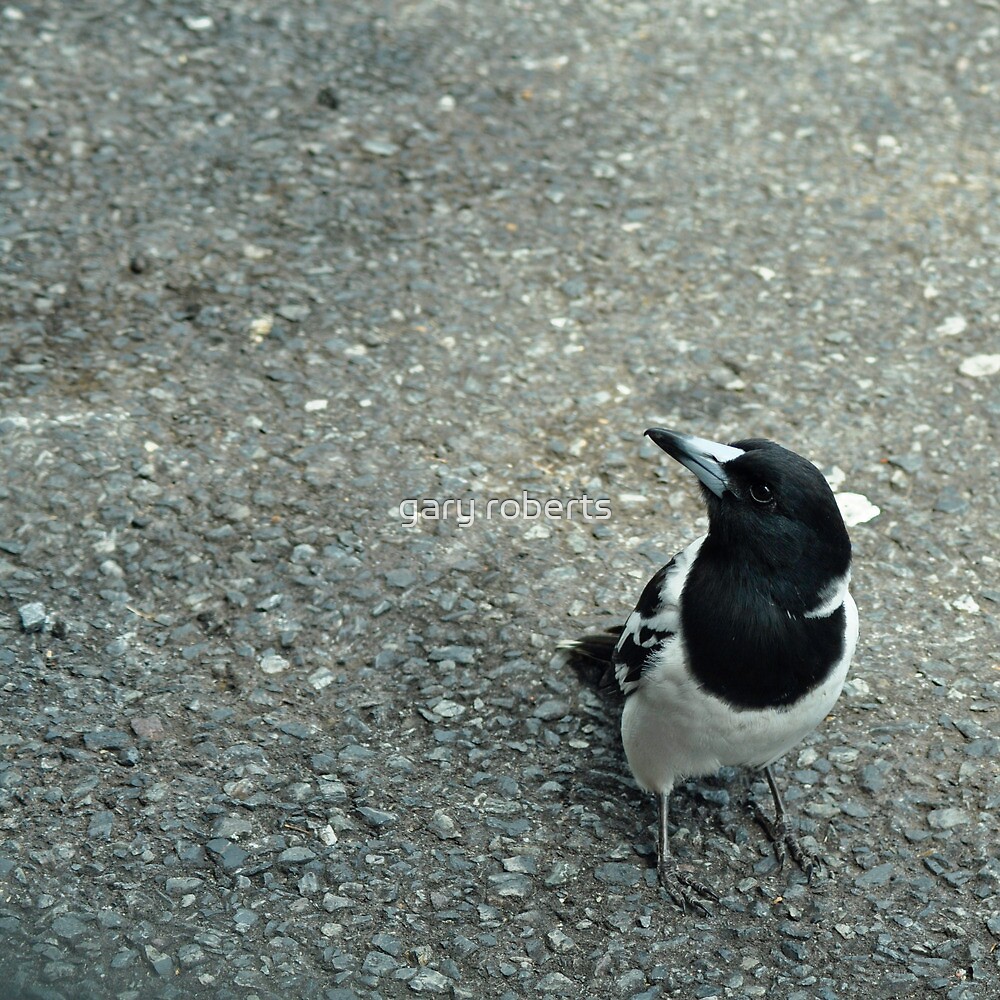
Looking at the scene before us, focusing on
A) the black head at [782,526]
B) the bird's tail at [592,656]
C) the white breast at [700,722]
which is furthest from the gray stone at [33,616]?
the black head at [782,526]

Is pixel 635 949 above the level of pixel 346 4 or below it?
below

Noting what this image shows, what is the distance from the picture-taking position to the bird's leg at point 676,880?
3.55 m

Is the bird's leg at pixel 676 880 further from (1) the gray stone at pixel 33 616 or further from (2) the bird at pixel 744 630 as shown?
(1) the gray stone at pixel 33 616

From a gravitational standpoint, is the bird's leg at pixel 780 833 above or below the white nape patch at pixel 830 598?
below

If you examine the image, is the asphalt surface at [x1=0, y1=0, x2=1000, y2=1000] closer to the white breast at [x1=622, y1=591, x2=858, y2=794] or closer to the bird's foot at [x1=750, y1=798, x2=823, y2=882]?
the bird's foot at [x1=750, y1=798, x2=823, y2=882]

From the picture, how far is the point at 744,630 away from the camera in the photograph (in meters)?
3.39

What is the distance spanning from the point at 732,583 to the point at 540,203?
125 inches

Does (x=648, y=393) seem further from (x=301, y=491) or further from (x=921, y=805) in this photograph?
(x=921, y=805)

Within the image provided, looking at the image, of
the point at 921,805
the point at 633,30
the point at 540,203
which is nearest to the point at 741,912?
the point at 921,805

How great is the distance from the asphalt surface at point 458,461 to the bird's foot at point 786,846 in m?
0.04

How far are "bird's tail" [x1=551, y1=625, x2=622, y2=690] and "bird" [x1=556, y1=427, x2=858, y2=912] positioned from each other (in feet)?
1.33

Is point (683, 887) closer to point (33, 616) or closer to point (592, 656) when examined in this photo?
point (592, 656)

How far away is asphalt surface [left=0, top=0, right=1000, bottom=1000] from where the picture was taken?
346cm

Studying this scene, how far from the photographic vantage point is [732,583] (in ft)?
11.4
